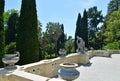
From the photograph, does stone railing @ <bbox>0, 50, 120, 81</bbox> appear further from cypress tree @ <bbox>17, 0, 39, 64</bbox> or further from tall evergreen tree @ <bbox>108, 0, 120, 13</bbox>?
tall evergreen tree @ <bbox>108, 0, 120, 13</bbox>

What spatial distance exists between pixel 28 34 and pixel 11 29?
31.3ft

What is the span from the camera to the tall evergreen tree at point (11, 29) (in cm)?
1975

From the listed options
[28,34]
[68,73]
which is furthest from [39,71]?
[28,34]

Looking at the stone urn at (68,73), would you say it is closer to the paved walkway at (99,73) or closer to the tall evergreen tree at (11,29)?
the paved walkway at (99,73)

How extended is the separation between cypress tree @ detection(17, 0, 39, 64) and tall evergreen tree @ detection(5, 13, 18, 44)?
27.1 feet

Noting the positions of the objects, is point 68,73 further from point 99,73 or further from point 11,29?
point 11,29

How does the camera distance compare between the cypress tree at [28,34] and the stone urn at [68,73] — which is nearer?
the stone urn at [68,73]

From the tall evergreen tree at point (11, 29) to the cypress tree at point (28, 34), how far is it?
27.1 ft

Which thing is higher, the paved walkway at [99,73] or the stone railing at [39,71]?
the stone railing at [39,71]

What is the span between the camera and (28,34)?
38.6 ft

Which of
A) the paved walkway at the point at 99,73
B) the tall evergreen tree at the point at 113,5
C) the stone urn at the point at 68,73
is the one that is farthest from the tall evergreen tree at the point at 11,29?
the tall evergreen tree at the point at 113,5

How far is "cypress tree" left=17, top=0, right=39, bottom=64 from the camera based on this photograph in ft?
37.2

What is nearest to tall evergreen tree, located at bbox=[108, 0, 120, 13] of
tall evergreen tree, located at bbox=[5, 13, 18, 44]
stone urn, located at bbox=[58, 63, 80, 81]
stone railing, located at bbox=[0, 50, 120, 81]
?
tall evergreen tree, located at bbox=[5, 13, 18, 44]

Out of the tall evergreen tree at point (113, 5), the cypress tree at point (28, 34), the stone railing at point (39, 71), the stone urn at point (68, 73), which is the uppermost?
the tall evergreen tree at point (113, 5)
